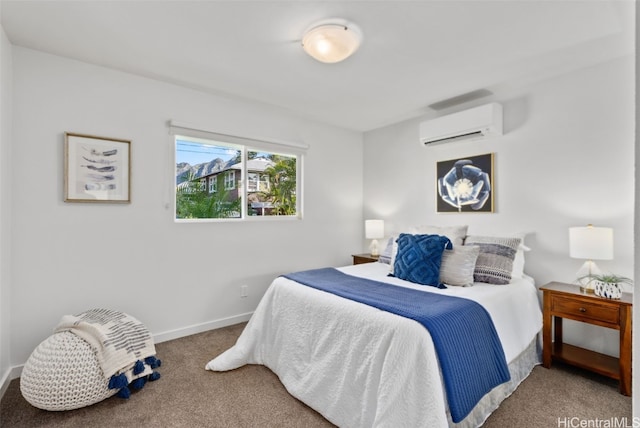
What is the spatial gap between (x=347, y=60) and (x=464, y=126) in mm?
1437

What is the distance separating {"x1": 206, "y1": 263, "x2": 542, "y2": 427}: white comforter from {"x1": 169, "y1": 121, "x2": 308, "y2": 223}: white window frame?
1239 mm

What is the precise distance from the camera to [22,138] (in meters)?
2.29

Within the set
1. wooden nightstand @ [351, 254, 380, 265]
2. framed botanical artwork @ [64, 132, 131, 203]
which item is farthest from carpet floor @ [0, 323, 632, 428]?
wooden nightstand @ [351, 254, 380, 265]

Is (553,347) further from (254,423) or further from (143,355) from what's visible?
(143,355)

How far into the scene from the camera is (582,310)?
88.0 inches

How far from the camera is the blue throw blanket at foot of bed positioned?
5.05 feet

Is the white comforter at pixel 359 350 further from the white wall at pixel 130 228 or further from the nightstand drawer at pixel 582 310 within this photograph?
the white wall at pixel 130 228

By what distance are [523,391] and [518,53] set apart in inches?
93.0

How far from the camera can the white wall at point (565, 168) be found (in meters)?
2.43

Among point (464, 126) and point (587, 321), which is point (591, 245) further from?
point (464, 126)

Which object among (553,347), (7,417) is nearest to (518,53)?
(553,347)

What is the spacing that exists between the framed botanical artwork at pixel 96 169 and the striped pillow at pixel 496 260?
2.97 m

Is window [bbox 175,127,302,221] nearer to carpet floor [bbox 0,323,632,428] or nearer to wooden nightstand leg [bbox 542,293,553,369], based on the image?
carpet floor [bbox 0,323,632,428]

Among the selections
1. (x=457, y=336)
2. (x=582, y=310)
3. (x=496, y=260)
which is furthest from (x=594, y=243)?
(x=457, y=336)
